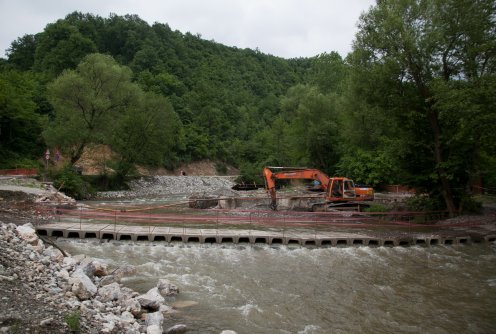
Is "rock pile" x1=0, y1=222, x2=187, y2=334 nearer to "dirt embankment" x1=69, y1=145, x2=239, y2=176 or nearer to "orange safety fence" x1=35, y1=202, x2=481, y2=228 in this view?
"orange safety fence" x1=35, y1=202, x2=481, y2=228

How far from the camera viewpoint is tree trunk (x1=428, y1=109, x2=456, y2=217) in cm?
2273

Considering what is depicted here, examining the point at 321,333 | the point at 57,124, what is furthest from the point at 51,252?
the point at 57,124

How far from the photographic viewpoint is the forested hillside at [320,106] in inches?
832

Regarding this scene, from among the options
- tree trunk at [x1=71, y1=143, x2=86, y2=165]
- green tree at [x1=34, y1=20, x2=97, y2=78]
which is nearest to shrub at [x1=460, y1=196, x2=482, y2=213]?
tree trunk at [x1=71, y1=143, x2=86, y2=165]

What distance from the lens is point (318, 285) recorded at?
11406 mm

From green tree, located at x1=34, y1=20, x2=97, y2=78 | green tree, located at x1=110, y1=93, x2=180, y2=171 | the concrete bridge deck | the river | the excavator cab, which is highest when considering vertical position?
green tree, located at x1=34, y1=20, x2=97, y2=78

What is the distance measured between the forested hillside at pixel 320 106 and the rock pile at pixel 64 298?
50.9ft

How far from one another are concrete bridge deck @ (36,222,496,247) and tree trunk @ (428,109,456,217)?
14.9ft

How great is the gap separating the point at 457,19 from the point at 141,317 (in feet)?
70.9

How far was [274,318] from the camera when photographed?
873cm

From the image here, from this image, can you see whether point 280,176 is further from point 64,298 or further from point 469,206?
point 64,298

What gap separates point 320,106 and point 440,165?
29.2 metres

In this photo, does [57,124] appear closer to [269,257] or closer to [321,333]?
[269,257]

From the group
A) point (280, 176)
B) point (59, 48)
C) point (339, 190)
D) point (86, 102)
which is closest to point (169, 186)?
point (86, 102)
